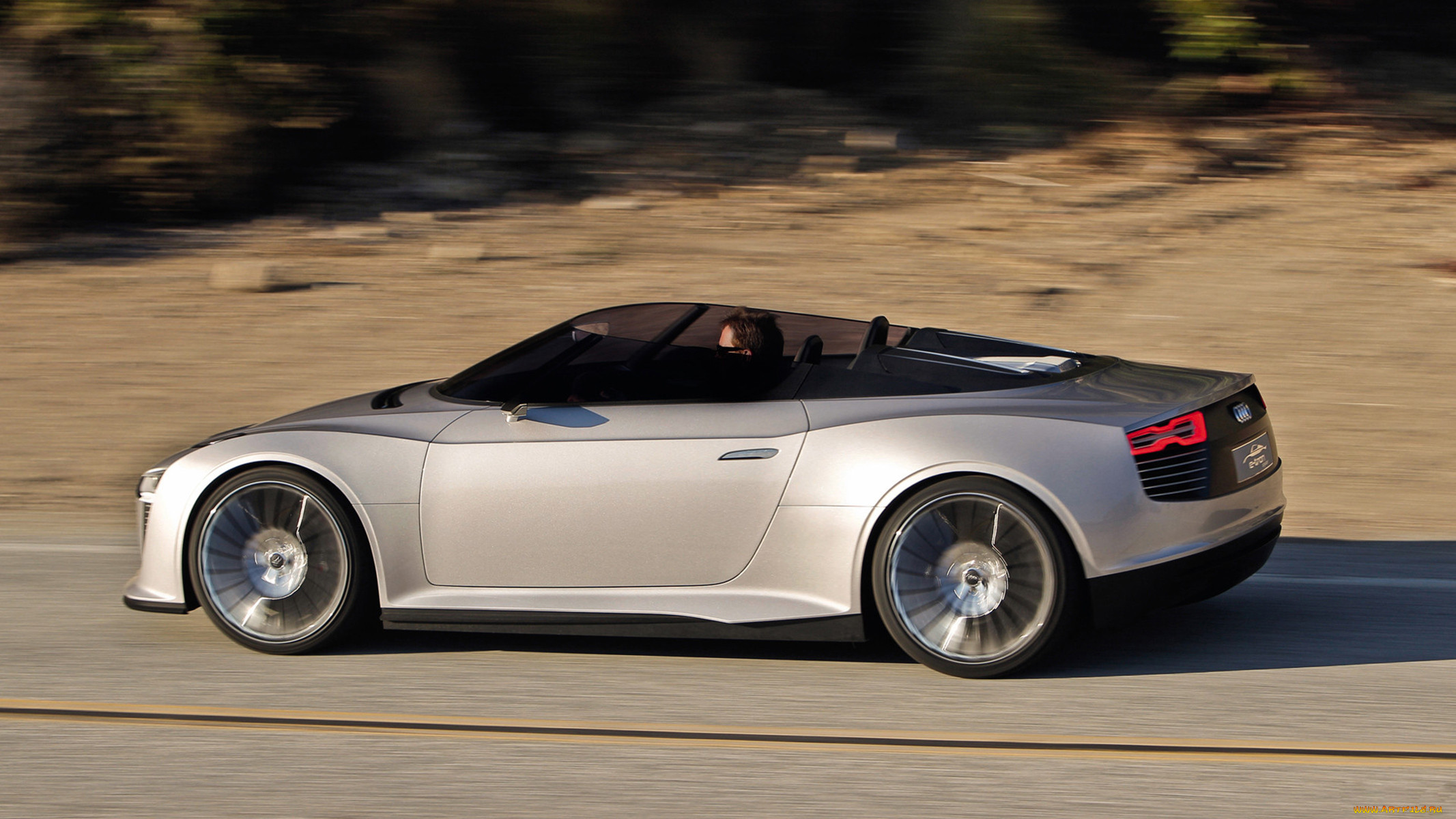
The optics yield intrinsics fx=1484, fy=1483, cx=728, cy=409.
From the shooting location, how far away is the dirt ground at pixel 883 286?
30.2 ft

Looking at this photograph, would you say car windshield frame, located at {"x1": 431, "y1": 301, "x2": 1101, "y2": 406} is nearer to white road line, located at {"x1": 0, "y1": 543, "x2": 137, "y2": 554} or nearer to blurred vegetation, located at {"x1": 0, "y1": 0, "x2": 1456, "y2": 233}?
white road line, located at {"x1": 0, "y1": 543, "x2": 137, "y2": 554}

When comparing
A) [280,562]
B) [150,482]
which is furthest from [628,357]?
[150,482]

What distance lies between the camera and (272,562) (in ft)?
16.6

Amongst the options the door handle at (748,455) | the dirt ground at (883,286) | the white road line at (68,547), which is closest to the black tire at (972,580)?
the door handle at (748,455)

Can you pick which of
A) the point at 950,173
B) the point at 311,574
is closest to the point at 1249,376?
the point at 311,574

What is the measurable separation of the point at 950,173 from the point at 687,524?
393 inches

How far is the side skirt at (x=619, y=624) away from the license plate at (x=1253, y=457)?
1337 mm

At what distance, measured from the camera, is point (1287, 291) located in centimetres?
1141

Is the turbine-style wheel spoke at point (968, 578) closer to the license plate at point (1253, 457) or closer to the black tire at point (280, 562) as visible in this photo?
the license plate at point (1253, 457)

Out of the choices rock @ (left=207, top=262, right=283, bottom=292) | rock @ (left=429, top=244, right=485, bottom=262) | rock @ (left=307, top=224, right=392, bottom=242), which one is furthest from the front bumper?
rock @ (left=307, top=224, right=392, bottom=242)

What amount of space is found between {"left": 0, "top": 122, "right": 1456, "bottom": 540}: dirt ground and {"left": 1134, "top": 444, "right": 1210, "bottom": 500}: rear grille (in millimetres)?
3047

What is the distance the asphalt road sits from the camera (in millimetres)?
3770

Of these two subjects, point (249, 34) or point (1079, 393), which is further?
point (249, 34)

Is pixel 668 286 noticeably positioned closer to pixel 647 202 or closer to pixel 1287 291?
pixel 647 202
